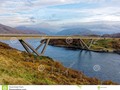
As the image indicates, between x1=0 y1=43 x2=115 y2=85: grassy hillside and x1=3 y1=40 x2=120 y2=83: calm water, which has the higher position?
x1=0 y1=43 x2=115 y2=85: grassy hillside

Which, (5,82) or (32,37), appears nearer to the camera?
(5,82)

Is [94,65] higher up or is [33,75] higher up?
[33,75]

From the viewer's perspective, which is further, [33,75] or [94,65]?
[94,65]

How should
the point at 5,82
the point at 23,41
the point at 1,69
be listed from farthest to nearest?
1. the point at 23,41
2. the point at 1,69
3. the point at 5,82

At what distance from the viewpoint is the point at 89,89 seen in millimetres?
11328

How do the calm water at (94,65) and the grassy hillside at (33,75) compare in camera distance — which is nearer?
the grassy hillside at (33,75)

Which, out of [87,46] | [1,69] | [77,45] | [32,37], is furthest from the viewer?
[77,45]

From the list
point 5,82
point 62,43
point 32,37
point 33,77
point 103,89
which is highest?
point 103,89

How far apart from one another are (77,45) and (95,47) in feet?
30.4

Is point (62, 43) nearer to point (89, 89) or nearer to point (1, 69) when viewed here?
point (1, 69)

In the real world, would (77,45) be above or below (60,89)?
below

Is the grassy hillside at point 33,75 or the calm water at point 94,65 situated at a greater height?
the grassy hillside at point 33,75

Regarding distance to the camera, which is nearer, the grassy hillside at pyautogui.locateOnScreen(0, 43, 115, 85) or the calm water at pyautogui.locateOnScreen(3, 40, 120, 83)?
the grassy hillside at pyautogui.locateOnScreen(0, 43, 115, 85)

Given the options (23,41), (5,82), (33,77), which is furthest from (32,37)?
(5,82)
